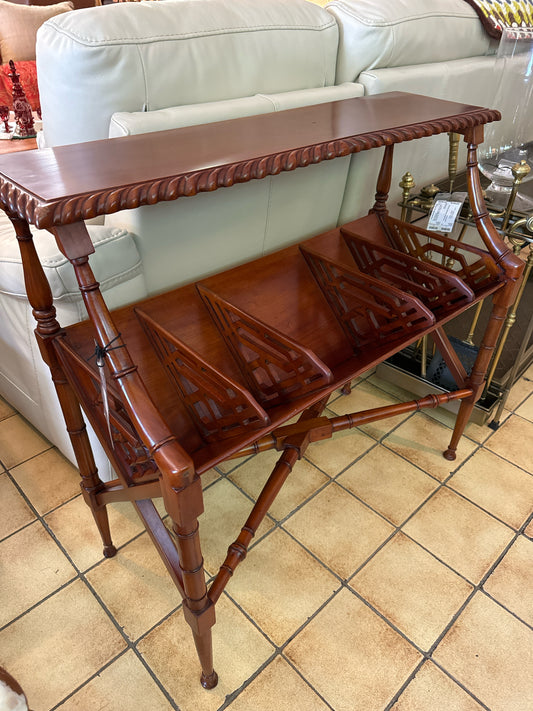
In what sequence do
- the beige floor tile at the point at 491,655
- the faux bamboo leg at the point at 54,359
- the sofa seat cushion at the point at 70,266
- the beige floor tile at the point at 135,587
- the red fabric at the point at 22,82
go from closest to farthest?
the faux bamboo leg at the point at 54,359 < the sofa seat cushion at the point at 70,266 < the beige floor tile at the point at 491,655 < the beige floor tile at the point at 135,587 < the red fabric at the point at 22,82

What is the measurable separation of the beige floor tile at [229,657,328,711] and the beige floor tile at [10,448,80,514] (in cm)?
69

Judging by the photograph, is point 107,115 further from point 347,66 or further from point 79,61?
point 347,66

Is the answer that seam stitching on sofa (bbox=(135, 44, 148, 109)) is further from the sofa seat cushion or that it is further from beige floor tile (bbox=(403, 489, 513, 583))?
beige floor tile (bbox=(403, 489, 513, 583))

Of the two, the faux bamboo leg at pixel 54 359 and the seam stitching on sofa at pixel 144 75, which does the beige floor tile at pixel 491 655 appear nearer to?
the faux bamboo leg at pixel 54 359

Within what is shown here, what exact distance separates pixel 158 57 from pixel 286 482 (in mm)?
1087

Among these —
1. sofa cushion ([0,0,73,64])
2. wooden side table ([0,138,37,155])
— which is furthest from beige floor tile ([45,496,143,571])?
sofa cushion ([0,0,73,64])

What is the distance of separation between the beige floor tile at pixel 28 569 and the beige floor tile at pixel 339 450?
73 cm

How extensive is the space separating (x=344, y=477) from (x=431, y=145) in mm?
1105

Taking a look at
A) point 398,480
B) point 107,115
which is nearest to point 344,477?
point 398,480

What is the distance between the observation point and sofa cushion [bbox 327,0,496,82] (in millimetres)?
1332

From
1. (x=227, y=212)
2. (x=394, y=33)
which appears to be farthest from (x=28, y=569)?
(x=394, y=33)

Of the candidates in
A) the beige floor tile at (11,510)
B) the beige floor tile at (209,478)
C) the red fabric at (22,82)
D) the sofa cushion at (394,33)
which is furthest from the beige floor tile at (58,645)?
the red fabric at (22,82)

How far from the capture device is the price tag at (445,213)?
4.02ft

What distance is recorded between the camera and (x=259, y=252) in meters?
1.22
